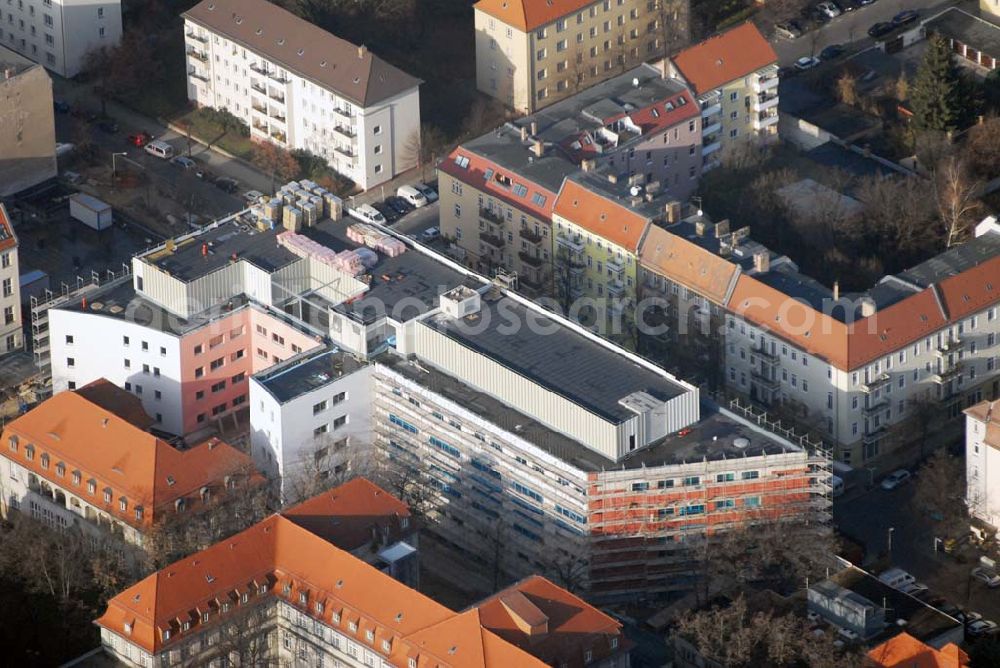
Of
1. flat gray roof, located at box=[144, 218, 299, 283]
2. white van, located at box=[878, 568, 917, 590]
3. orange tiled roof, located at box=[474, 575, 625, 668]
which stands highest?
flat gray roof, located at box=[144, 218, 299, 283]

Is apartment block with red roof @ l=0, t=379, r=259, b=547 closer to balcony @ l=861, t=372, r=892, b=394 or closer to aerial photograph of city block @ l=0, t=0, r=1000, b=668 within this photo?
aerial photograph of city block @ l=0, t=0, r=1000, b=668

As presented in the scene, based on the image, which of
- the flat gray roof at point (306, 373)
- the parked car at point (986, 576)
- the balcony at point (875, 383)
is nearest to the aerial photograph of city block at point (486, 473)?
the parked car at point (986, 576)

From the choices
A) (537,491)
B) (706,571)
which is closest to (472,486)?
(537,491)

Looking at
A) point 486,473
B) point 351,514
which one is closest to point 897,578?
point 486,473

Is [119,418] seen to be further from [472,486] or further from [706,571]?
[706,571]

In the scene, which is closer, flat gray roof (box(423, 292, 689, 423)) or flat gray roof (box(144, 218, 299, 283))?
flat gray roof (box(423, 292, 689, 423))

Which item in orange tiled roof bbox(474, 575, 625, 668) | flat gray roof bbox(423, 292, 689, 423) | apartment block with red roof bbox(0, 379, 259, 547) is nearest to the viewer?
orange tiled roof bbox(474, 575, 625, 668)

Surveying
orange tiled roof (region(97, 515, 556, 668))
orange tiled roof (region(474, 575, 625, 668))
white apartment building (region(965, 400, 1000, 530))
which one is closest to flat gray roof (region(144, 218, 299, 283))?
orange tiled roof (region(97, 515, 556, 668))

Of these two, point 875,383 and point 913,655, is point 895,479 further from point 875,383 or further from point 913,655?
point 913,655
